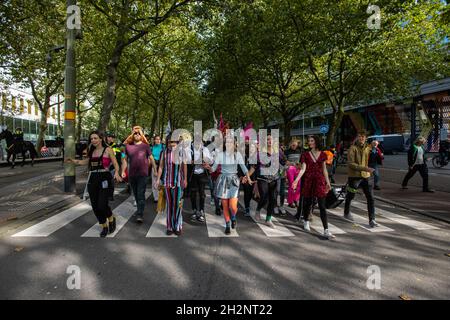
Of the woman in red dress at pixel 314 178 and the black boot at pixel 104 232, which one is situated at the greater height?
the woman in red dress at pixel 314 178

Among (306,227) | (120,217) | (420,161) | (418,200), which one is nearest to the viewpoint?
(306,227)

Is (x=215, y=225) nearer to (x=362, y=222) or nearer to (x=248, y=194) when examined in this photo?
(x=248, y=194)

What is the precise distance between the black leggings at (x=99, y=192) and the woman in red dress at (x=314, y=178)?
326 cm

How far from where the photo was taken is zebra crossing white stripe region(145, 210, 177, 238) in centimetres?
536

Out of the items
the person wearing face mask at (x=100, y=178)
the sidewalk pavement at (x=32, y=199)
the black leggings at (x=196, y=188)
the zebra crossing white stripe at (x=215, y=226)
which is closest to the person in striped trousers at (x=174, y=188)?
the zebra crossing white stripe at (x=215, y=226)

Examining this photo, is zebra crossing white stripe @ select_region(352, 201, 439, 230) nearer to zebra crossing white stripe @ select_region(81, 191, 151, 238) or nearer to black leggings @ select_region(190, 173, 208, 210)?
black leggings @ select_region(190, 173, 208, 210)

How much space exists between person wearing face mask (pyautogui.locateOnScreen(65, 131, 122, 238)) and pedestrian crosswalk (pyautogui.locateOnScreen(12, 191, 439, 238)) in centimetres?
37

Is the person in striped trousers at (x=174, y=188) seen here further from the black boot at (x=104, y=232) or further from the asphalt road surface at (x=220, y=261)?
the black boot at (x=104, y=232)

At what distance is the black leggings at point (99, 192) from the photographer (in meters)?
5.09

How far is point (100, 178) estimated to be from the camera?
16.9 feet

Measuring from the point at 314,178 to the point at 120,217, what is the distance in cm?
404

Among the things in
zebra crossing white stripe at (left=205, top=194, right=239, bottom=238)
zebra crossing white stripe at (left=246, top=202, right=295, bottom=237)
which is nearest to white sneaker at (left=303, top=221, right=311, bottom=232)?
zebra crossing white stripe at (left=246, top=202, right=295, bottom=237)

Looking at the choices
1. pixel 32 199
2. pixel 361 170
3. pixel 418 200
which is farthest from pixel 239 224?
pixel 418 200
